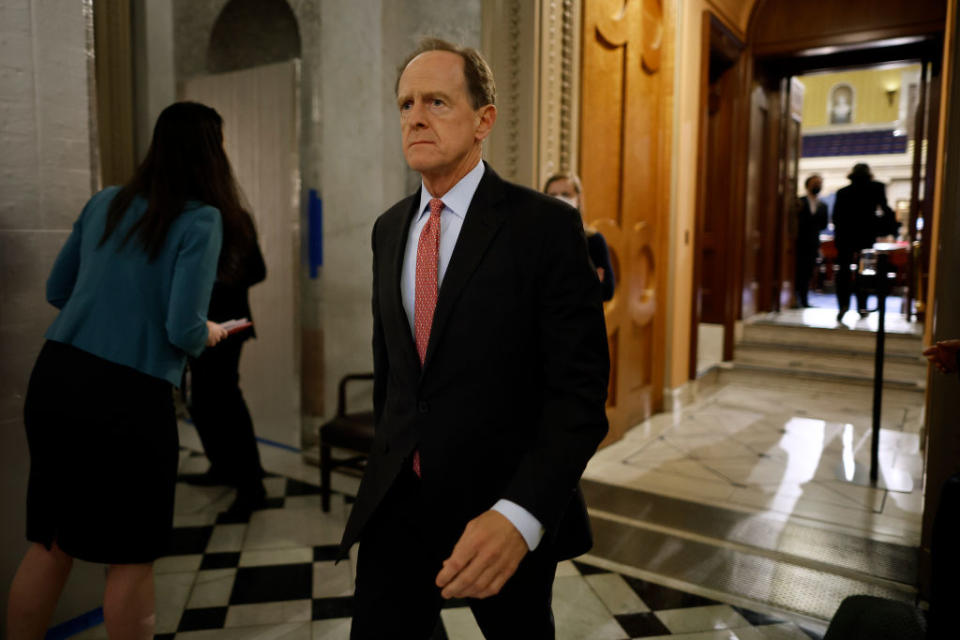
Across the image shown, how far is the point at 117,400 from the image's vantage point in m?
1.65

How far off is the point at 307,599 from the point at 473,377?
1.76 meters

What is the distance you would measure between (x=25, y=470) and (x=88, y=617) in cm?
53

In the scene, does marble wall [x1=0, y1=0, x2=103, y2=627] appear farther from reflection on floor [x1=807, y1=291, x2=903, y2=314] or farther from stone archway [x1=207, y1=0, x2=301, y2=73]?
reflection on floor [x1=807, y1=291, x2=903, y2=314]

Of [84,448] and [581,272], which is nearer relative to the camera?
[581,272]

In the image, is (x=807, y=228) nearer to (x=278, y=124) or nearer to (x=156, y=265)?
(x=278, y=124)

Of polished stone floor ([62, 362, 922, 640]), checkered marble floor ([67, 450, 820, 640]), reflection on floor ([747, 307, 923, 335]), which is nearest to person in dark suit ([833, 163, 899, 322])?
reflection on floor ([747, 307, 923, 335])

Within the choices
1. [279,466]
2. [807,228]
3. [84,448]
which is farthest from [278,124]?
[807,228]

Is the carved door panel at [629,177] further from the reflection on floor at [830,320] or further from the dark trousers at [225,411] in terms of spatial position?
the reflection on floor at [830,320]

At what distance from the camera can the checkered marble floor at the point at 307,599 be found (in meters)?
2.28

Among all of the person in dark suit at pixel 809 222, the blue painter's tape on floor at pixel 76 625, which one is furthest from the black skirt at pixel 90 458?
the person in dark suit at pixel 809 222

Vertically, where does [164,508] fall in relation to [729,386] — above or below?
above

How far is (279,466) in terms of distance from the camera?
12.9 feet

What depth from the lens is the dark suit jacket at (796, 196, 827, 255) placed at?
8312 millimetres

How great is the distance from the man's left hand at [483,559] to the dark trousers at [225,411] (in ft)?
8.43
